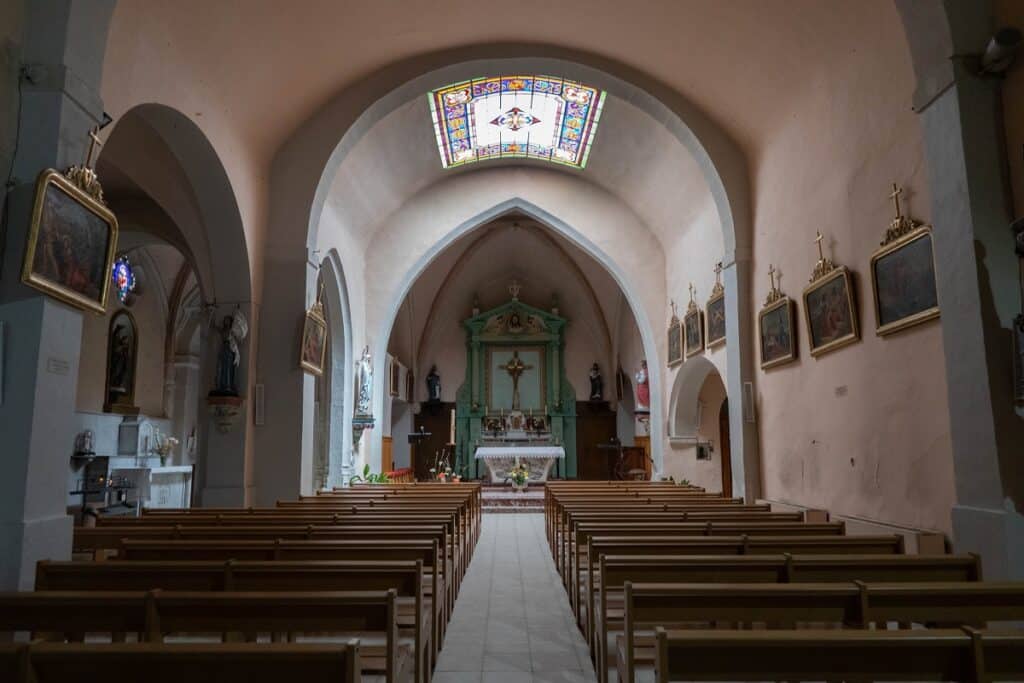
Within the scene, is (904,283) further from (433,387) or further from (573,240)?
(433,387)

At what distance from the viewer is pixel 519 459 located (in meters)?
16.1

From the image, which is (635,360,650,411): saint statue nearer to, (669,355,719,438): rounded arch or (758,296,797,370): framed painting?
(669,355,719,438): rounded arch

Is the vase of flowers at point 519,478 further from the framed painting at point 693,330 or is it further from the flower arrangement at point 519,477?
the framed painting at point 693,330

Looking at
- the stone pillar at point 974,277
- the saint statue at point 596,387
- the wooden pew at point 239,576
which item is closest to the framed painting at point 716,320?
the stone pillar at point 974,277

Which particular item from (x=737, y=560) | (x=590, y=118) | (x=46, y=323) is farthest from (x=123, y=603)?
(x=590, y=118)

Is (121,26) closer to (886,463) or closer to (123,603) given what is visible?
(123,603)

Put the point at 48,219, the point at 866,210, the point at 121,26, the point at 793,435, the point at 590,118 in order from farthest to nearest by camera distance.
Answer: the point at 590,118, the point at 793,435, the point at 866,210, the point at 121,26, the point at 48,219

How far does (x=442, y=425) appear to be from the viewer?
2069 cm

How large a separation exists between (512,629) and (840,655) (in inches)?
129

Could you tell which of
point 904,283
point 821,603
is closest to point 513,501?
point 904,283

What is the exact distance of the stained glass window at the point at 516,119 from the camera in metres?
10.7

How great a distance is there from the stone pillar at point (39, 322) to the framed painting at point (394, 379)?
12692mm

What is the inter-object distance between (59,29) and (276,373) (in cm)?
459

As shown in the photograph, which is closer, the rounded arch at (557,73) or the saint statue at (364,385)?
the rounded arch at (557,73)
